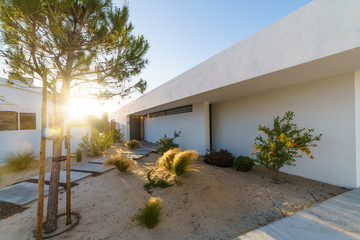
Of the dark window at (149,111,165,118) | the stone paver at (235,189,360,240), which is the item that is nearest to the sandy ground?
the stone paver at (235,189,360,240)

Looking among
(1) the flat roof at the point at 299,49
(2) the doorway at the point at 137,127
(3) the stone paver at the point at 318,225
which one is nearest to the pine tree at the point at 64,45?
(1) the flat roof at the point at 299,49

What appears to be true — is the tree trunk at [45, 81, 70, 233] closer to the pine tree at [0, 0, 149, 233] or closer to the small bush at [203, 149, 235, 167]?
the pine tree at [0, 0, 149, 233]

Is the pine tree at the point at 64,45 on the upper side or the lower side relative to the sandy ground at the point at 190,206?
upper

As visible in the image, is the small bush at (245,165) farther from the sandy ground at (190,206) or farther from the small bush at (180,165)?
the small bush at (180,165)

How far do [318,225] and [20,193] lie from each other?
5.89 m

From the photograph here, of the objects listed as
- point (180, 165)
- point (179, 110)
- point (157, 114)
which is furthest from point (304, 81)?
point (157, 114)

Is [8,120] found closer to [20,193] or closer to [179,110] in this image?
[20,193]

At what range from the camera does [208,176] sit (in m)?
3.81

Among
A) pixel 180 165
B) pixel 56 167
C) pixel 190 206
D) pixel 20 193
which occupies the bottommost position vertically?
pixel 20 193

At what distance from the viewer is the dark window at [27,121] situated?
7934mm

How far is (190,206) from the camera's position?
2781mm

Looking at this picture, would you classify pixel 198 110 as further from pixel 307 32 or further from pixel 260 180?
pixel 307 32

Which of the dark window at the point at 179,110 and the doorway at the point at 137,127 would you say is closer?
the dark window at the point at 179,110

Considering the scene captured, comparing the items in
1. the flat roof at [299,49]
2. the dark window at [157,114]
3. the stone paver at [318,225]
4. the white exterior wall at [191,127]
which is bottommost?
the stone paver at [318,225]
